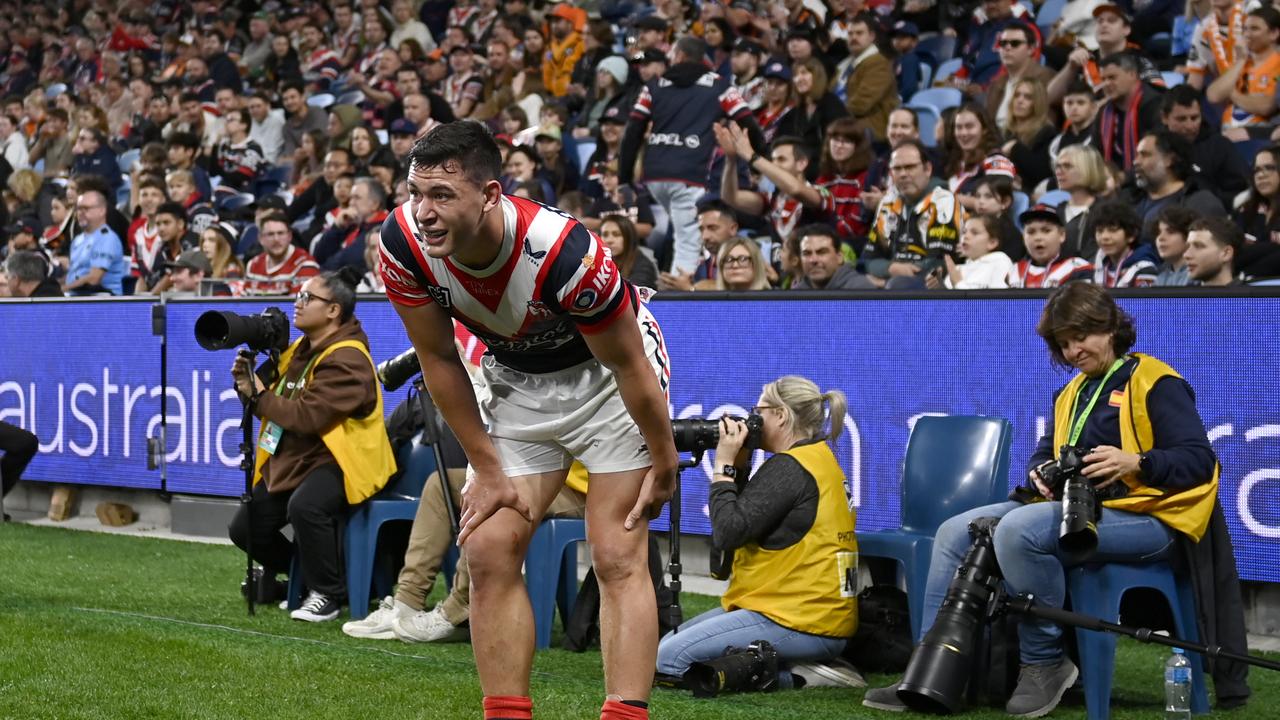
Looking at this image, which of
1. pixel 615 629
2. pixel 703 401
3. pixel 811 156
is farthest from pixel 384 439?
pixel 811 156

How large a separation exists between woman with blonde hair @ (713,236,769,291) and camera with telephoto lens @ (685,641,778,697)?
125 inches

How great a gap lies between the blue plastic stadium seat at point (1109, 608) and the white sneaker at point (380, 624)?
2897mm

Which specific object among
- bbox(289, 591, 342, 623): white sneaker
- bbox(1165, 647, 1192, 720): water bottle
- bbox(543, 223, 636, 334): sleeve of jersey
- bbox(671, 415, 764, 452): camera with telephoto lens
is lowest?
bbox(289, 591, 342, 623): white sneaker

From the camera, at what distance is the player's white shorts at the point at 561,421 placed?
4379 millimetres

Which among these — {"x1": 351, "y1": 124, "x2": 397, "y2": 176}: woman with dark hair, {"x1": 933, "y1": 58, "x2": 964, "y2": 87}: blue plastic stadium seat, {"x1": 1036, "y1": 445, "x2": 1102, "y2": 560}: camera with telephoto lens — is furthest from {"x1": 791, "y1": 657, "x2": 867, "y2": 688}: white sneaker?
{"x1": 351, "y1": 124, "x2": 397, "y2": 176}: woman with dark hair

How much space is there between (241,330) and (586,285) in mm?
3530

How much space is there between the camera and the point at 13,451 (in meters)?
8.87

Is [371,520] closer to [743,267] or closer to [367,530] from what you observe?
[367,530]

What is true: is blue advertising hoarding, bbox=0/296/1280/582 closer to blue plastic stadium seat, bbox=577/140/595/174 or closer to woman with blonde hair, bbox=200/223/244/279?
woman with blonde hair, bbox=200/223/244/279

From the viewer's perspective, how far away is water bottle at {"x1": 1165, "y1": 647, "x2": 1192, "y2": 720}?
17.1 feet

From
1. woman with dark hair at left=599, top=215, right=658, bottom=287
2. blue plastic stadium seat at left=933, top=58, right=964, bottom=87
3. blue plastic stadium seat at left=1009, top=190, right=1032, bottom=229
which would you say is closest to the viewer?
woman with dark hair at left=599, top=215, right=658, bottom=287

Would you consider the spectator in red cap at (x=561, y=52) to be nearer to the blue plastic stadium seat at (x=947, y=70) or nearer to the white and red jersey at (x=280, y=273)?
the blue plastic stadium seat at (x=947, y=70)

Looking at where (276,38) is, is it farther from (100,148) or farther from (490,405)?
(490,405)

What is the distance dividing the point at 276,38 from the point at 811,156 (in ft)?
32.6
